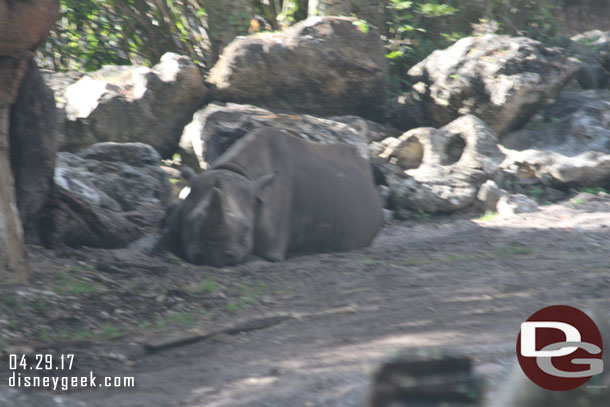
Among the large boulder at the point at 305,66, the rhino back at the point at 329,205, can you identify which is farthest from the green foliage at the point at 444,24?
the rhino back at the point at 329,205

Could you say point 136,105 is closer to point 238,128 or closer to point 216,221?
point 238,128

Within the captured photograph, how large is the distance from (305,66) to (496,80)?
2.88 metres

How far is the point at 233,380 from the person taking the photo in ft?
12.1

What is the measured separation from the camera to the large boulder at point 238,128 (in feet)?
30.3

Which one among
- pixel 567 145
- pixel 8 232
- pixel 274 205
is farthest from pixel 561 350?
pixel 567 145

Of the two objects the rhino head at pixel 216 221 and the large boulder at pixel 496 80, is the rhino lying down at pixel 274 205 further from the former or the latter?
the large boulder at pixel 496 80

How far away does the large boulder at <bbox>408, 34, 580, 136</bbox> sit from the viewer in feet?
36.2

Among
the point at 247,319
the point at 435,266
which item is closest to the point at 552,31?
the point at 435,266

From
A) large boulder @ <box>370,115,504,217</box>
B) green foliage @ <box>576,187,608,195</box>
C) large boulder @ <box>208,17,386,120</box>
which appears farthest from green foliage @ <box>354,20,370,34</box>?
green foliage @ <box>576,187,608,195</box>

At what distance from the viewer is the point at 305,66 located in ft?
36.5

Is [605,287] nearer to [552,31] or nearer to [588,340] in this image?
[588,340]

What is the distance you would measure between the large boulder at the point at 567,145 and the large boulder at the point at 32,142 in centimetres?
676

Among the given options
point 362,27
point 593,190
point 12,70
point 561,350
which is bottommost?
point 593,190

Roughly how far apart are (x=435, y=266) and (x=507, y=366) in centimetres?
330
